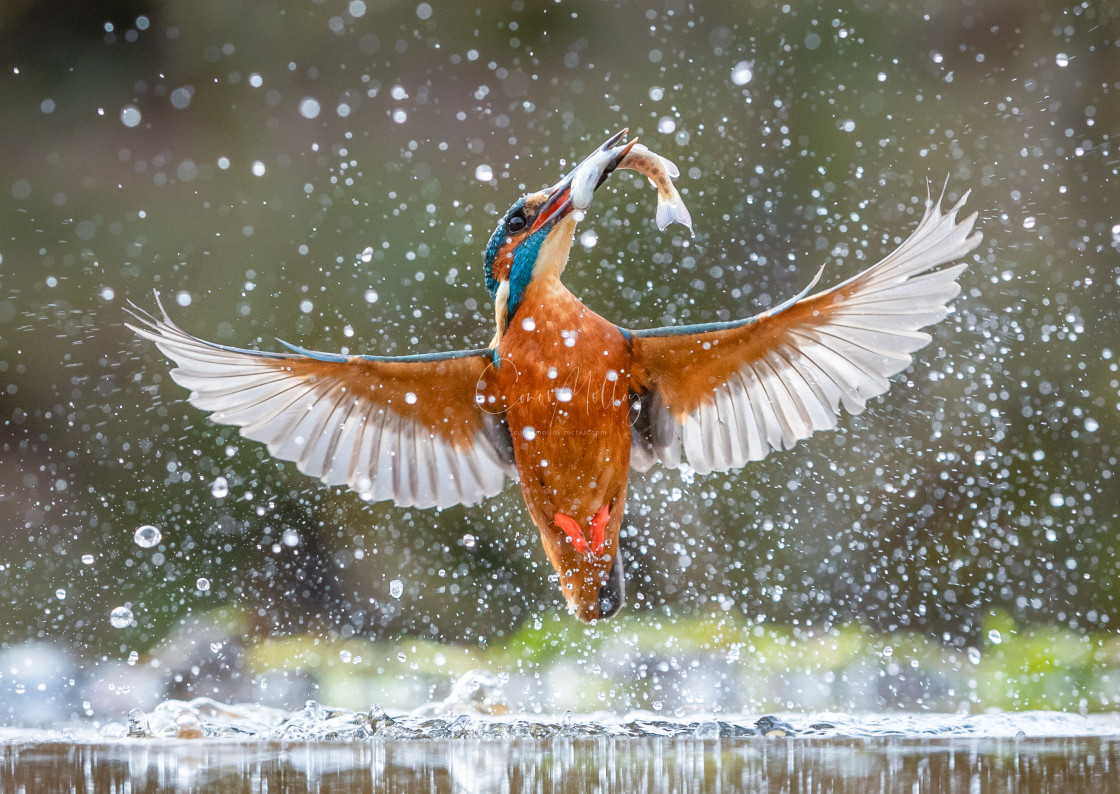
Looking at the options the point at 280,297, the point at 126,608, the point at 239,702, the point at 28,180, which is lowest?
the point at 239,702

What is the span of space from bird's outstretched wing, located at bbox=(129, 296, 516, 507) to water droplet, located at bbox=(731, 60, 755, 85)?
1.58m

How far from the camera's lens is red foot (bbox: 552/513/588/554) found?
4.43 ft

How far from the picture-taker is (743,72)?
8.61 ft

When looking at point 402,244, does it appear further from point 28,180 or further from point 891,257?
point 891,257

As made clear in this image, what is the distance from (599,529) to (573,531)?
4 cm

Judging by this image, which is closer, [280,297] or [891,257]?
[891,257]

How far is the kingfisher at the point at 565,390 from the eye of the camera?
126 cm

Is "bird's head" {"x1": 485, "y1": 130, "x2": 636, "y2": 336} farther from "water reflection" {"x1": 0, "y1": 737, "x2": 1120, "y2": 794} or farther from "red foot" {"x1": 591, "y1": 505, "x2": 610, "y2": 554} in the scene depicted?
"water reflection" {"x1": 0, "y1": 737, "x2": 1120, "y2": 794}

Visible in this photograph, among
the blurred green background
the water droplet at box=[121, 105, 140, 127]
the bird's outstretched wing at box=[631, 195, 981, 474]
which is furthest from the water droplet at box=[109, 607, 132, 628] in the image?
the bird's outstretched wing at box=[631, 195, 981, 474]

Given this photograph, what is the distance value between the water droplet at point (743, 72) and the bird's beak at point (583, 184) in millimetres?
1534

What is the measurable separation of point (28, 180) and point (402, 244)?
1.19 meters

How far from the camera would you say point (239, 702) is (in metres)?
2.66

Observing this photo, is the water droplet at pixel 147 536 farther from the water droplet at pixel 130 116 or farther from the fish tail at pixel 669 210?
the fish tail at pixel 669 210

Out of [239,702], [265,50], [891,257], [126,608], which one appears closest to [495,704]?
[239,702]
